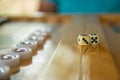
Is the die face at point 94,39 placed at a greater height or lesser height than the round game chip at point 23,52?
greater

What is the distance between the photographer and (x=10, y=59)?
0.98m

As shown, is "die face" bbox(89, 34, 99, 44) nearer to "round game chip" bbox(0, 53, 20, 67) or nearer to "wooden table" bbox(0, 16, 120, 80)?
"wooden table" bbox(0, 16, 120, 80)

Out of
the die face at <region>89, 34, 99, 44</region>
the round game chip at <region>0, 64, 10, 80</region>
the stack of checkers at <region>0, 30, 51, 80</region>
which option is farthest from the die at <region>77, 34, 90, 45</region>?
the round game chip at <region>0, 64, 10, 80</region>

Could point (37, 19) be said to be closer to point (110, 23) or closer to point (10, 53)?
point (110, 23)

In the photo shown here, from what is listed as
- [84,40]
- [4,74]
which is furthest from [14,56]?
[84,40]

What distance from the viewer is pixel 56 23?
2.53 m

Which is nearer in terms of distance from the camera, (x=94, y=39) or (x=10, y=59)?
(x=10, y=59)

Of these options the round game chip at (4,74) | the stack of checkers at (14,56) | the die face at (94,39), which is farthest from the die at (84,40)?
the round game chip at (4,74)

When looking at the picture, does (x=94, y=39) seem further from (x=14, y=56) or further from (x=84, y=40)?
(x=14, y=56)

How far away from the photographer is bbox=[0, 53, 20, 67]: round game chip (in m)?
0.97

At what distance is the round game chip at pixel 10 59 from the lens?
3.18 feet

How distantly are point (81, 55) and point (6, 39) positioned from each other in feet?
2.52

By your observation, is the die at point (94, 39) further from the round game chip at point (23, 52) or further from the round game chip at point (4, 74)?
the round game chip at point (4, 74)

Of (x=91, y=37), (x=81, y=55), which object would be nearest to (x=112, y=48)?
(x=91, y=37)
